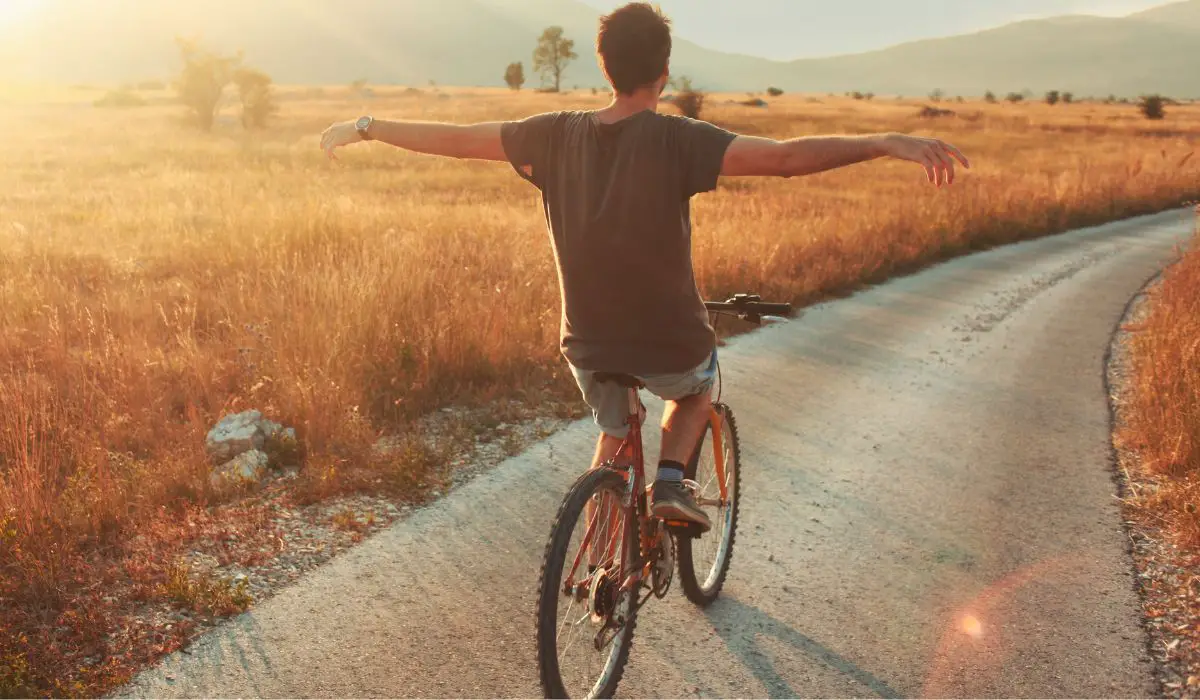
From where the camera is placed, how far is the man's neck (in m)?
2.78

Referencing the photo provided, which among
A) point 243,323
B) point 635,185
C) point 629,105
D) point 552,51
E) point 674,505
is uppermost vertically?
point 552,51

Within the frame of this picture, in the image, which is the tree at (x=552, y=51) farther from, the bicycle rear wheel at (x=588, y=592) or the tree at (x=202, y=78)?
the bicycle rear wheel at (x=588, y=592)

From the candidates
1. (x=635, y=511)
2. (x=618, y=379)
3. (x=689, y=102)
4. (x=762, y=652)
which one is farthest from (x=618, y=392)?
(x=689, y=102)

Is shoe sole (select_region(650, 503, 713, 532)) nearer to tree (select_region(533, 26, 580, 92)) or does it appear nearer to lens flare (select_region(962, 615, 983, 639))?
lens flare (select_region(962, 615, 983, 639))

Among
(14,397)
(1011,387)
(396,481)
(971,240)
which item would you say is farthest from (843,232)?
(14,397)

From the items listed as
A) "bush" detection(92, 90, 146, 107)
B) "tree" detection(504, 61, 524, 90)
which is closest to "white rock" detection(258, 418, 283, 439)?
"bush" detection(92, 90, 146, 107)

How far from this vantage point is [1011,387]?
7961mm

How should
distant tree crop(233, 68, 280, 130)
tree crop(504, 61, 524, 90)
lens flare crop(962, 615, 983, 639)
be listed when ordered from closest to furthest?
lens flare crop(962, 615, 983, 639)
distant tree crop(233, 68, 280, 130)
tree crop(504, 61, 524, 90)

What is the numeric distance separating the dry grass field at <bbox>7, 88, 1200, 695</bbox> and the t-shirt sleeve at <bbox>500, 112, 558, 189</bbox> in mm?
2377

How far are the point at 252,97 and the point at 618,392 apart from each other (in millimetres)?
43125

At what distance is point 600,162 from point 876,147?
0.84 meters

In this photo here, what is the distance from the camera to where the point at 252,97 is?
135 ft

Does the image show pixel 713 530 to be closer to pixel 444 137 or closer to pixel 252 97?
pixel 444 137

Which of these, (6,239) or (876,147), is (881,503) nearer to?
(876,147)
